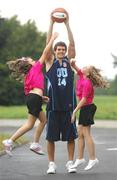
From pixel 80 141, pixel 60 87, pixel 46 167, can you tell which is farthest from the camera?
pixel 46 167

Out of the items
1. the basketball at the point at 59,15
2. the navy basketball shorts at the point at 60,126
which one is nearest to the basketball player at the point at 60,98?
the navy basketball shorts at the point at 60,126

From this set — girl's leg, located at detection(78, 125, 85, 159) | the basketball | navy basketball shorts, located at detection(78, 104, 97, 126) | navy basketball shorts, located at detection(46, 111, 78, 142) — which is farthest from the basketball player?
girl's leg, located at detection(78, 125, 85, 159)

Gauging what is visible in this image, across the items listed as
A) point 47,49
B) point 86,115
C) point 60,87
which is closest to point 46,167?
point 86,115

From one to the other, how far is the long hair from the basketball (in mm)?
757

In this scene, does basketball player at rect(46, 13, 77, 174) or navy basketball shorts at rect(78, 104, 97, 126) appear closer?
basketball player at rect(46, 13, 77, 174)

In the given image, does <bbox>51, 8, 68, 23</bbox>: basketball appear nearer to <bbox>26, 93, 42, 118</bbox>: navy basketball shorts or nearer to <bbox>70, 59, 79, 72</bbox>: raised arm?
<bbox>70, 59, 79, 72</bbox>: raised arm

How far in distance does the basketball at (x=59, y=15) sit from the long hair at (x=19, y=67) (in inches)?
29.8

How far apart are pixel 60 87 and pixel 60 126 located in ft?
1.95

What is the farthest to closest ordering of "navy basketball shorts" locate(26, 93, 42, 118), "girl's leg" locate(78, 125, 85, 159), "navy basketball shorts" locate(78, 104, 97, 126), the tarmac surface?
→ "girl's leg" locate(78, 125, 85, 159) → "navy basketball shorts" locate(78, 104, 97, 126) → "navy basketball shorts" locate(26, 93, 42, 118) → the tarmac surface

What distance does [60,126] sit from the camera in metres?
9.31

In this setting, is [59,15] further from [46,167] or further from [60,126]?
[46,167]

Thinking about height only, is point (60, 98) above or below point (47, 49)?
below

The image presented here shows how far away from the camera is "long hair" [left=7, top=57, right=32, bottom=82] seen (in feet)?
31.2

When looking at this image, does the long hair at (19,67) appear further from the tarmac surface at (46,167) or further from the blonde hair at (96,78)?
the tarmac surface at (46,167)
